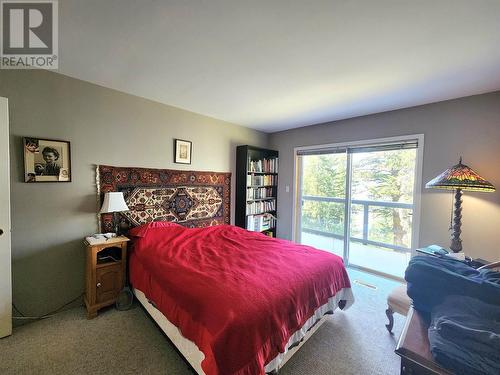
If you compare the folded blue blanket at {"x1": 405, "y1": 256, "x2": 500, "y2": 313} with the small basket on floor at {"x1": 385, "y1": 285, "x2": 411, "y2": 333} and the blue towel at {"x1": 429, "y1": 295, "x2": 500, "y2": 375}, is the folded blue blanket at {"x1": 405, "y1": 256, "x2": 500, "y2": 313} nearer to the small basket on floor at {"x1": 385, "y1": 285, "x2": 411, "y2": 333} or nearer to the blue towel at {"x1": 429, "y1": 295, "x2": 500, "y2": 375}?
the blue towel at {"x1": 429, "y1": 295, "x2": 500, "y2": 375}

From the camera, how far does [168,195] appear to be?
2908mm

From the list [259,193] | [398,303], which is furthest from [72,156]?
[398,303]

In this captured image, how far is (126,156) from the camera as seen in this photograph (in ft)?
8.34

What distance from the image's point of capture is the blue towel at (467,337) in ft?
2.84

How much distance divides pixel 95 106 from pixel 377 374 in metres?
3.54

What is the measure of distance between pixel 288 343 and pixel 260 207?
8.73 ft

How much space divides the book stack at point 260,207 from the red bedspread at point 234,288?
1325mm

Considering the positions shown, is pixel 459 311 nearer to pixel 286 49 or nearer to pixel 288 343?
pixel 288 343

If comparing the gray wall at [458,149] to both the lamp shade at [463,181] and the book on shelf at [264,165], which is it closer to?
the lamp shade at [463,181]

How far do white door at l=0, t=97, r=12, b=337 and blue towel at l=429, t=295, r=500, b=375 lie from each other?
9.81 feet

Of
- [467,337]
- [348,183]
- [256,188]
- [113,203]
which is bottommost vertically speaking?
[467,337]

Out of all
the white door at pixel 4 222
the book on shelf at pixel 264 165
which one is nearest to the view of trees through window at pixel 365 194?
the book on shelf at pixel 264 165

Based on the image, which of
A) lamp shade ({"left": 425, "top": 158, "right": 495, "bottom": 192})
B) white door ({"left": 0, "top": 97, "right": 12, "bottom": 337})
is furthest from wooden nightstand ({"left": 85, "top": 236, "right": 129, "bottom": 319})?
lamp shade ({"left": 425, "top": 158, "right": 495, "bottom": 192})

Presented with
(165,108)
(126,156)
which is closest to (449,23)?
(165,108)
